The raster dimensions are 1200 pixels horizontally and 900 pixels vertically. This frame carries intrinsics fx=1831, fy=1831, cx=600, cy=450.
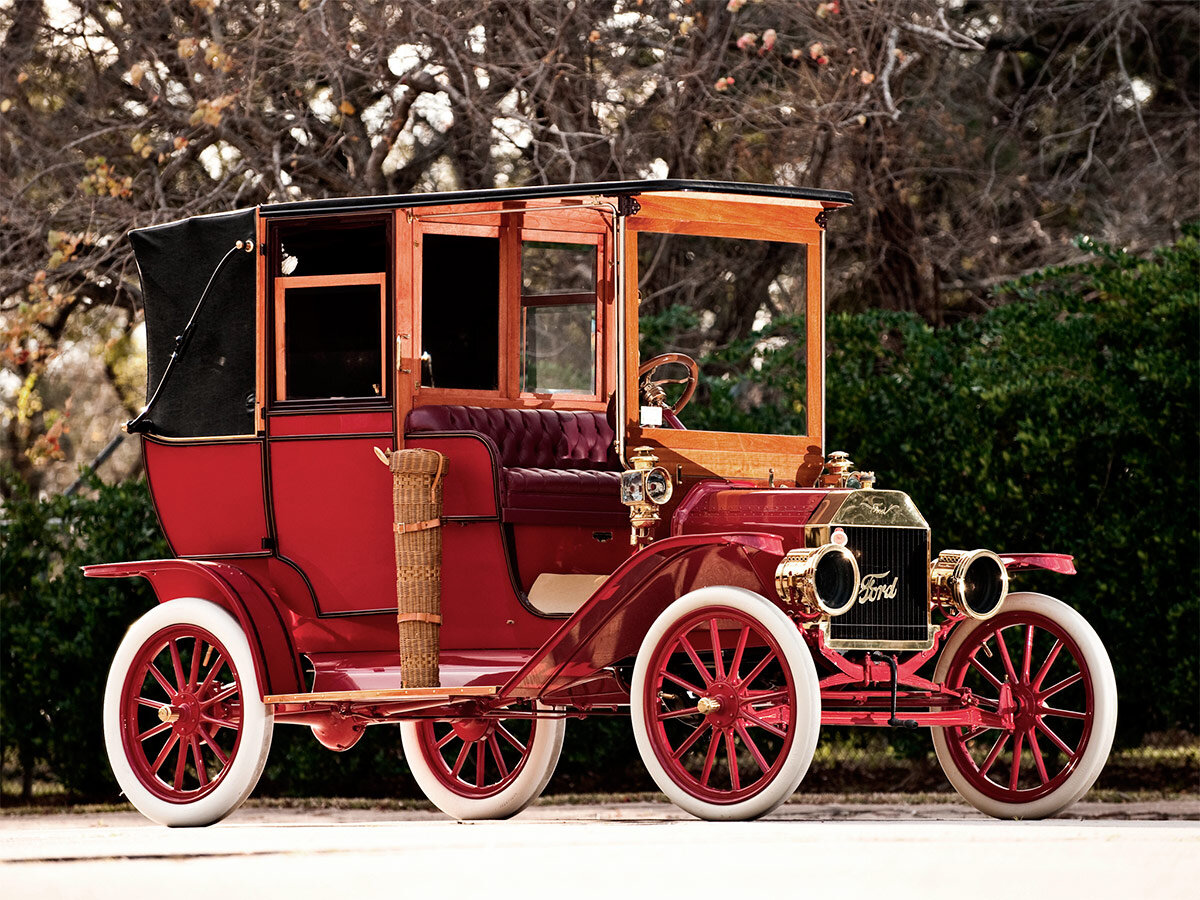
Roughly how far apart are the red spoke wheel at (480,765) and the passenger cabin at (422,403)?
1.10 meters

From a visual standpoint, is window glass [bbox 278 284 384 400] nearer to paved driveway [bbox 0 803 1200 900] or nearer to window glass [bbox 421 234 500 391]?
window glass [bbox 421 234 500 391]

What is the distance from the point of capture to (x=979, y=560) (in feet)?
21.6

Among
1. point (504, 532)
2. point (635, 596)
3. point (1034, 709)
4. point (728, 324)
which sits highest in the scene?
point (728, 324)

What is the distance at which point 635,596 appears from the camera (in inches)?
255

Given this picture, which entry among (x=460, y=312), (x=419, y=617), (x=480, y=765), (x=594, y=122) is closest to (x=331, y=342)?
(x=460, y=312)

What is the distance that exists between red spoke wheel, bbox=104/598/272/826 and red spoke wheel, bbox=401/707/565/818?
110 cm

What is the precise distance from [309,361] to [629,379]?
1.51 meters

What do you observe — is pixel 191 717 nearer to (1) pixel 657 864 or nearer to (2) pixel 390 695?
(2) pixel 390 695

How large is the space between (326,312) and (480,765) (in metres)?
2.31

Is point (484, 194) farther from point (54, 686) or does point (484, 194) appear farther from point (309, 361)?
point (54, 686)

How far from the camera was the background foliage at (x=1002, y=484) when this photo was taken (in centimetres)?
1034

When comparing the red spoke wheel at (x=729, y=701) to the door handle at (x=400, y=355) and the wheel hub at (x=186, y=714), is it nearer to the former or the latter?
the door handle at (x=400, y=355)

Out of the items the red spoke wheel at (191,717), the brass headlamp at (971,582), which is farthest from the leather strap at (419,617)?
the brass headlamp at (971,582)

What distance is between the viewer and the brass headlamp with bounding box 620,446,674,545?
21.9 ft
